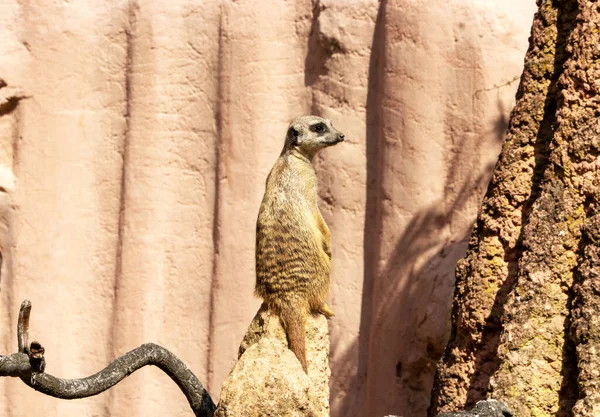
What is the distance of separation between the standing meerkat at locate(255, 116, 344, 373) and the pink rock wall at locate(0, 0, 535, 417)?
1.37 m

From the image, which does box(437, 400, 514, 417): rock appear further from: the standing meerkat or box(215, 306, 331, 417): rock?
the standing meerkat

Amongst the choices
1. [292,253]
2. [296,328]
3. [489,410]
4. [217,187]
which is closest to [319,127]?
[292,253]

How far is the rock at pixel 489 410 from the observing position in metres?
2.48

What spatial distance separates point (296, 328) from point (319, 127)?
96cm

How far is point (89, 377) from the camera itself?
12.3 feet

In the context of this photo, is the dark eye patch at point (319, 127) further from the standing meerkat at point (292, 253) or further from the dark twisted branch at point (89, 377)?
the dark twisted branch at point (89, 377)

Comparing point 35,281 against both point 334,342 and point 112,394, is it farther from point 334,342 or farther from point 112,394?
point 334,342

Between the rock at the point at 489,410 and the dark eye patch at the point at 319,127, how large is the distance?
6.50ft

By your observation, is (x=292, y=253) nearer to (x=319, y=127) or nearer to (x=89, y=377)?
(x=319, y=127)

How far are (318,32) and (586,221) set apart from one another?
11.2 ft

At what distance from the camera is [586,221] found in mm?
2713

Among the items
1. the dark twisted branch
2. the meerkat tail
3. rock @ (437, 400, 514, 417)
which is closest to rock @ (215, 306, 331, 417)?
the meerkat tail

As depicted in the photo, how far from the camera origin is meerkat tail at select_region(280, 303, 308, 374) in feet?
12.1

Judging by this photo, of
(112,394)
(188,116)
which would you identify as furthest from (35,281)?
(188,116)
